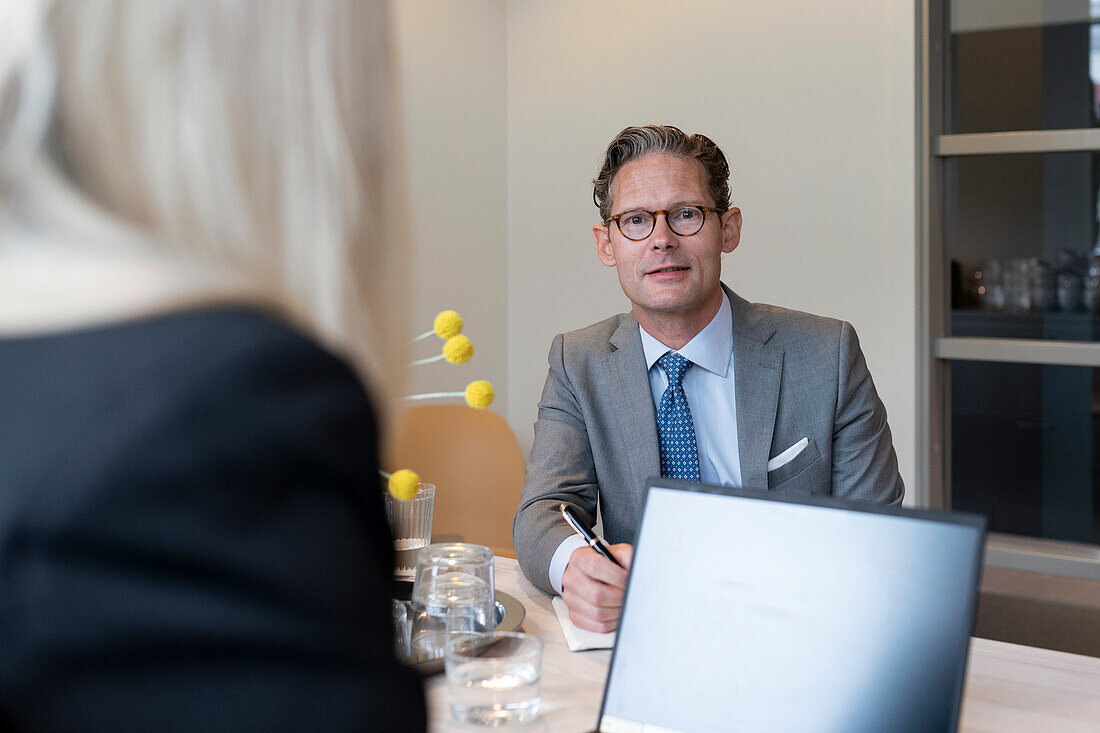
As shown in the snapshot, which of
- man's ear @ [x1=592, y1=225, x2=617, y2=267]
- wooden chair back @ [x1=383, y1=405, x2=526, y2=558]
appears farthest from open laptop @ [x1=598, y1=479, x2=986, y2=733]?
wooden chair back @ [x1=383, y1=405, x2=526, y2=558]

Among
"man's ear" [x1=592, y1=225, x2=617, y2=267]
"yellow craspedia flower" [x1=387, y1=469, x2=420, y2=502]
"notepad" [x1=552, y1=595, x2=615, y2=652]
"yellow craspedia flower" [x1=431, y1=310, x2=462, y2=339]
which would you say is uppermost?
"man's ear" [x1=592, y1=225, x2=617, y2=267]

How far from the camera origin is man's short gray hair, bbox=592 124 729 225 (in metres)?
2.07

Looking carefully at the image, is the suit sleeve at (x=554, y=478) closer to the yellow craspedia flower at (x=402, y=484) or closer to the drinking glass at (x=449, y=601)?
the drinking glass at (x=449, y=601)

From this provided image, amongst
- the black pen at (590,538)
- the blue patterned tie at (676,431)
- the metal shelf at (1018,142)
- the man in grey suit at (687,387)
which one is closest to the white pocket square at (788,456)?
the man in grey suit at (687,387)

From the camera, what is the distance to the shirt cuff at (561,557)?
4.99ft

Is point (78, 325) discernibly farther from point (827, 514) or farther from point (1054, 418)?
point (1054, 418)

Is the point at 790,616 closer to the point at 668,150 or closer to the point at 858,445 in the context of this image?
the point at 858,445

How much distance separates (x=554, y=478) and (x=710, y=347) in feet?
1.45

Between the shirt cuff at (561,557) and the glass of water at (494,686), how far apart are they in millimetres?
435

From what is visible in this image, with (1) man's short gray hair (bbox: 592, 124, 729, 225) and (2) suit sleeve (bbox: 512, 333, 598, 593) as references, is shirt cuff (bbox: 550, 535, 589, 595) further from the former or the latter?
(1) man's short gray hair (bbox: 592, 124, 729, 225)

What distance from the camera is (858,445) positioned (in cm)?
187

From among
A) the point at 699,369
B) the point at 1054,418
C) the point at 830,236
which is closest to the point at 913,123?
the point at 830,236

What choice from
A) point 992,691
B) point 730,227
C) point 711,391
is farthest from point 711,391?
point 992,691

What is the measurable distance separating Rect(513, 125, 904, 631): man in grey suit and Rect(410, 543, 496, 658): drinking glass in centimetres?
45
